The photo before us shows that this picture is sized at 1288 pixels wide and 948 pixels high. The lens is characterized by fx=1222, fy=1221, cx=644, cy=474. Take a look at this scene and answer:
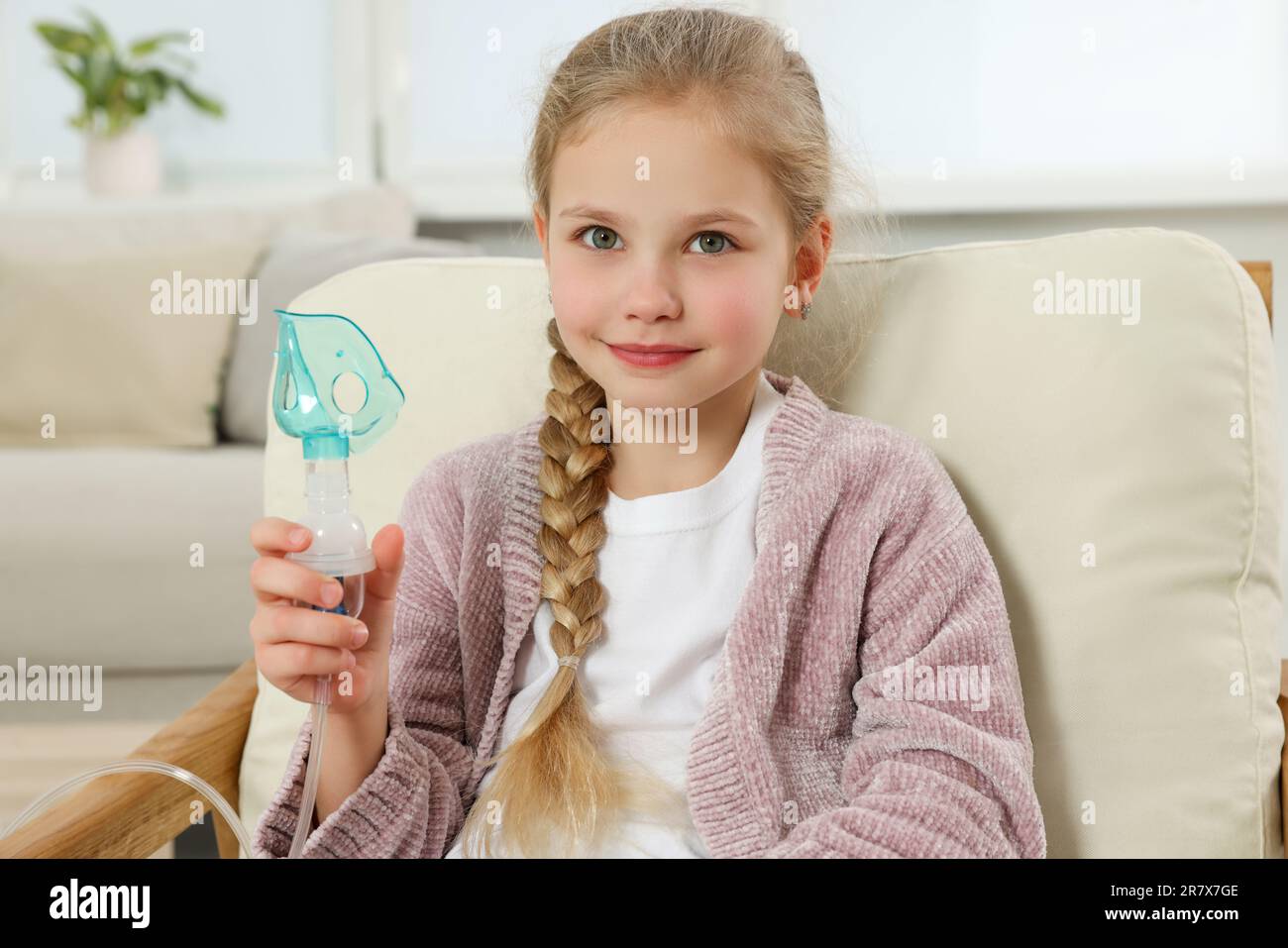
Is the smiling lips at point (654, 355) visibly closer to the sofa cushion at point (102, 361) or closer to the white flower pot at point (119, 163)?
the sofa cushion at point (102, 361)

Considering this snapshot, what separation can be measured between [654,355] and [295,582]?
29 centimetres

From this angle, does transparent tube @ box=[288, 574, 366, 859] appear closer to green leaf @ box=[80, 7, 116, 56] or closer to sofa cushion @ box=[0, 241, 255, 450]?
sofa cushion @ box=[0, 241, 255, 450]

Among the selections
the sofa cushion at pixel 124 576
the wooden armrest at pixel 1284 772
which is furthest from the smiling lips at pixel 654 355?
the sofa cushion at pixel 124 576

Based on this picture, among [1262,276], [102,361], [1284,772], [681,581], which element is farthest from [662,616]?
[102,361]

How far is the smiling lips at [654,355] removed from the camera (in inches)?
33.0

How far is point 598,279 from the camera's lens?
2.76 feet

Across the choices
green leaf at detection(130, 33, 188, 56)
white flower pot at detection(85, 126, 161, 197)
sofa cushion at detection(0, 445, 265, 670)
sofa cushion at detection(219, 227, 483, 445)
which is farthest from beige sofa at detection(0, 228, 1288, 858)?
green leaf at detection(130, 33, 188, 56)

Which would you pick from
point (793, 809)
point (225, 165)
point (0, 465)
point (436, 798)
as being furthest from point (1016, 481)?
point (225, 165)

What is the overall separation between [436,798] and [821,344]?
48 centimetres

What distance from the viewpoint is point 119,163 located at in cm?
264

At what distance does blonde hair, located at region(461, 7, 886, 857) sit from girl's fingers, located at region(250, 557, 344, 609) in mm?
233

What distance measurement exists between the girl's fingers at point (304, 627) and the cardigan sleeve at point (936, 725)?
317 mm

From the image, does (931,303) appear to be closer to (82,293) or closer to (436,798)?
(436,798)

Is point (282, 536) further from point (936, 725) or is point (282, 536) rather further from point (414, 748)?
point (936, 725)
